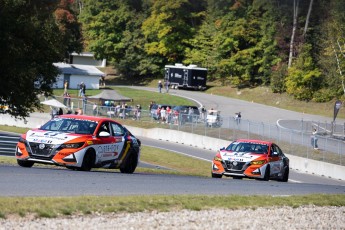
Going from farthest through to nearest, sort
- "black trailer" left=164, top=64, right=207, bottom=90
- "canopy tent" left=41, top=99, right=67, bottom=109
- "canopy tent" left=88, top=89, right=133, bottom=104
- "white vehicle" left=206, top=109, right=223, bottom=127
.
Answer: "black trailer" left=164, top=64, right=207, bottom=90, "canopy tent" left=88, top=89, right=133, bottom=104, "canopy tent" left=41, top=99, right=67, bottom=109, "white vehicle" left=206, top=109, right=223, bottom=127

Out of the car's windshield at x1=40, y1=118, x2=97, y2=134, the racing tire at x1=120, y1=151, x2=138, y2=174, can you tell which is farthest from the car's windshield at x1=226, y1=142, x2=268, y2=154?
the car's windshield at x1=40, y1=118, x2=97, y2=134

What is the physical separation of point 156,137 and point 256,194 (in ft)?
110

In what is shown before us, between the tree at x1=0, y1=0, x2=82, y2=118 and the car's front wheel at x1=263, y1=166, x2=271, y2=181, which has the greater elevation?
the tree at x1=0, y1=0, x2=82, y2=118

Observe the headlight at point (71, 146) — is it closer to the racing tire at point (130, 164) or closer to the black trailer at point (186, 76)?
the racing tire at point (130, 164)

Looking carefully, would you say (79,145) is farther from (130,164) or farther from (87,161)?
(130,164)

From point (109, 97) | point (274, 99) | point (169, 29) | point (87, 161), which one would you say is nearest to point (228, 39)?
point (169, 29)

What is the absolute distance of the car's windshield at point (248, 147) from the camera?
2659cm

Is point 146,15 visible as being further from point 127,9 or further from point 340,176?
point 340,176

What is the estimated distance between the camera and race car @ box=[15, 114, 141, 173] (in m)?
18.7

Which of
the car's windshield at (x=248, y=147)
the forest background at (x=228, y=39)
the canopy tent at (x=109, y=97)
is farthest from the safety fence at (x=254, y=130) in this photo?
the car's windshield at (x=248, y=147)

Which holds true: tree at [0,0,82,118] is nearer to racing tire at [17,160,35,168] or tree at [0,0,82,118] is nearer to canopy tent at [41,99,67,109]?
racing tire at [17,160,35,168]

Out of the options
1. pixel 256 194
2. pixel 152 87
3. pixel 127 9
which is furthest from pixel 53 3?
pixel 127 9

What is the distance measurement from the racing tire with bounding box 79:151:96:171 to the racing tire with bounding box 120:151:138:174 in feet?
6.25

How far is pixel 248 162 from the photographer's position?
2556 centimetres
